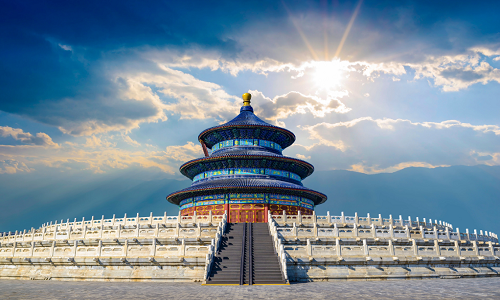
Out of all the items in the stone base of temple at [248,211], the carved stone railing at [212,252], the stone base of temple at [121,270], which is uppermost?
the stone base of temple at [248,211]

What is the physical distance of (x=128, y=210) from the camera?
166 meters

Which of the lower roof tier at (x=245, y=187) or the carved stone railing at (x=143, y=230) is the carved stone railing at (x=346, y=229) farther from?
the lower roof tier at (x=245, y=187)

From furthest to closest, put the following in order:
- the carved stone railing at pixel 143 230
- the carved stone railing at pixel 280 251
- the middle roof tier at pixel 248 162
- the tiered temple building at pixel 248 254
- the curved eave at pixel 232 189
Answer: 1. the middle roof tier at pixel 248 162
2. the curved eave at pixel 232 189
3. the carved stone railing at pixel 143 230
4. the tiered temple building at pixel 248 254
5. the carved stone railing at pixel 280 251

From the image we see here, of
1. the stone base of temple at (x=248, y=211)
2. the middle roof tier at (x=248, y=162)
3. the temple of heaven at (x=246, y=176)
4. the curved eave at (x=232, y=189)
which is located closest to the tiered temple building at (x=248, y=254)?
the curved eave at (x=232, y=189)

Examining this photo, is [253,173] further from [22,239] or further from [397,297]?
[397,297]

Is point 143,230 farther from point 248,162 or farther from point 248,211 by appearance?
point 248,162

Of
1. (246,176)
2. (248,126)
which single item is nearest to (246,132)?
(248,126)

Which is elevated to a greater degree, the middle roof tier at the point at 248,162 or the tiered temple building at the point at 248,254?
the middle roof tier at the point at 248,162

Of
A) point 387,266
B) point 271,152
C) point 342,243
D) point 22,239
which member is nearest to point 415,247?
point 387,266

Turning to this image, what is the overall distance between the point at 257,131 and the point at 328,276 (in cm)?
3063

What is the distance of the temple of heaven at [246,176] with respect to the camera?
40594 mm

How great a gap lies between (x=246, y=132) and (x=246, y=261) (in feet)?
98.2

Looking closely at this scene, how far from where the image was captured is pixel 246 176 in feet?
144

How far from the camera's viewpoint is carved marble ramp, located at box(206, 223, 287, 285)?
1809 centimetres
